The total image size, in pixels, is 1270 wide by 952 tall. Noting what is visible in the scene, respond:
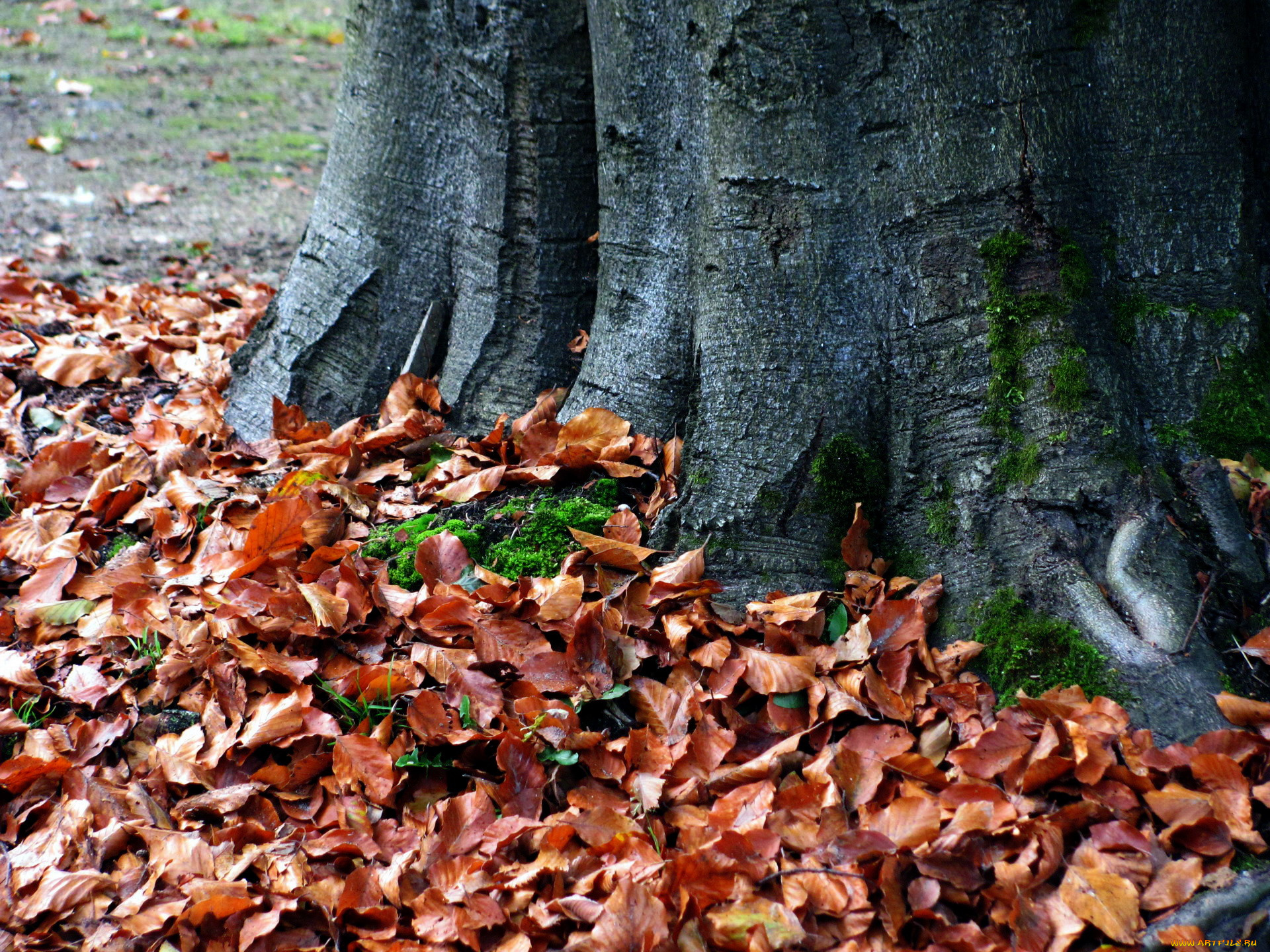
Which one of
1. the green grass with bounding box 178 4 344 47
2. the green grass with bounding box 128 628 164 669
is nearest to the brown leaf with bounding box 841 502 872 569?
the green grass with bounding box 128 628 164 669

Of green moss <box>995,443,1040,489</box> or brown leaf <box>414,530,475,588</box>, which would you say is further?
brown leaf <box>414,530,475,588</box>

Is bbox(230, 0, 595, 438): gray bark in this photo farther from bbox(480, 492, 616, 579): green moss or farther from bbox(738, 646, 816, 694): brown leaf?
bbox(738, 646, 816, 694): brown leaf

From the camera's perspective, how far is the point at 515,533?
2467mm

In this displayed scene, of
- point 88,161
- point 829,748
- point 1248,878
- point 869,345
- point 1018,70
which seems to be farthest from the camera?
point 88,161

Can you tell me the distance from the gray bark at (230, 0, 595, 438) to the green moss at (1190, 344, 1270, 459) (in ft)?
5.61

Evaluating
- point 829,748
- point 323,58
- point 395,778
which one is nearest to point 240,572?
point 395,778

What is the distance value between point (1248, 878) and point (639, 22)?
2.25m

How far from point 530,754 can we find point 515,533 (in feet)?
2.08

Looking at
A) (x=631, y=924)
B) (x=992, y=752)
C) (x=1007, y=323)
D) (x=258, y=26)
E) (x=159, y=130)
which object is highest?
(x=258, y=26)

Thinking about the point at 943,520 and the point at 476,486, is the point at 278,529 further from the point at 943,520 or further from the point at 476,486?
the point at 943,520

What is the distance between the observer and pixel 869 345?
236 centimetres

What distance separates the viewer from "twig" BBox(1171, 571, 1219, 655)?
6.59ft

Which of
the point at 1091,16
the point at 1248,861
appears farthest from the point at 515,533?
the point at 1091,16

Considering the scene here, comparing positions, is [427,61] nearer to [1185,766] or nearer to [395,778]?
[395,778]
